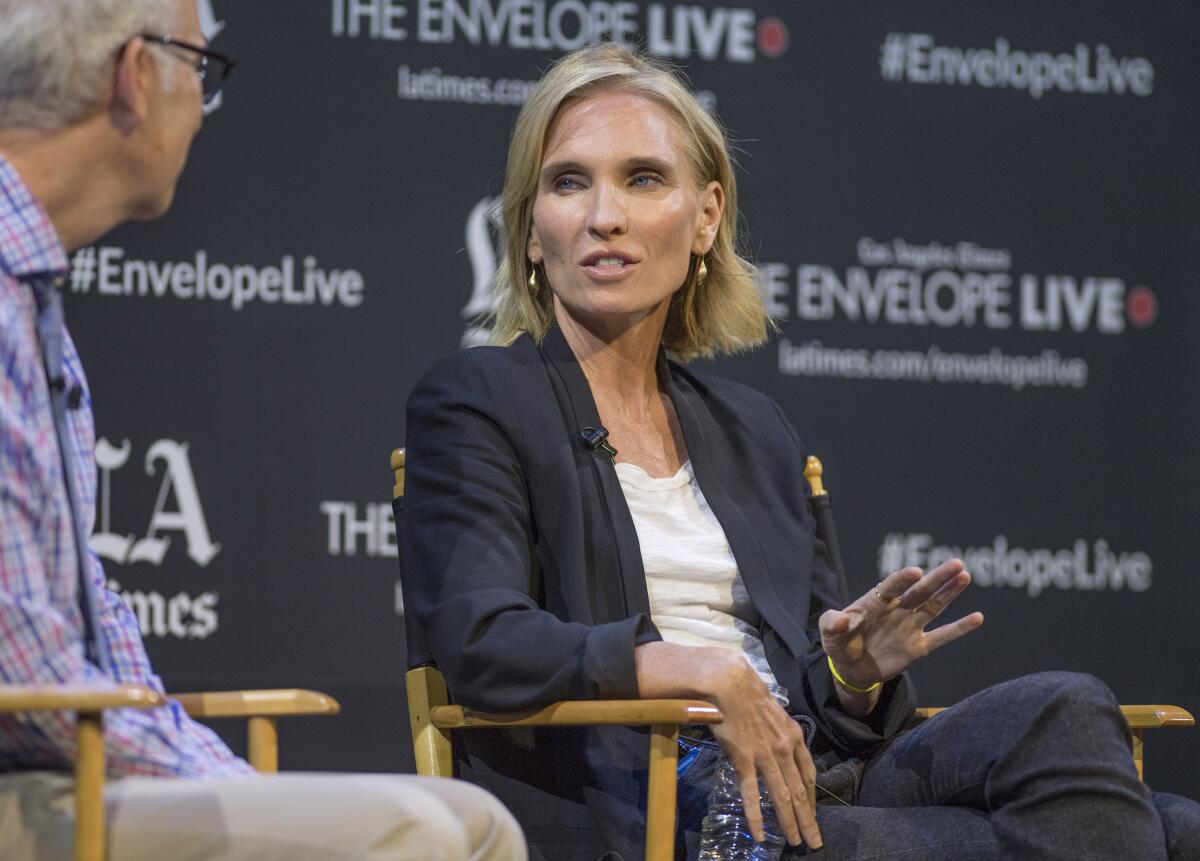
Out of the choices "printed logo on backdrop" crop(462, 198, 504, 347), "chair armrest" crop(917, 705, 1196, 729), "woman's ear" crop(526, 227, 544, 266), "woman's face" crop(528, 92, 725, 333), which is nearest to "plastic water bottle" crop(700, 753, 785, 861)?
"chair armrest" crop(917, 705, 1196, 729)

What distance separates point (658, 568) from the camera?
2441mm

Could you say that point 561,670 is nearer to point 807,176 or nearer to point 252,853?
point 252,853

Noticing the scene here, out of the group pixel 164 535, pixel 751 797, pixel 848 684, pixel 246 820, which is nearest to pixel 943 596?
pixel 848 684

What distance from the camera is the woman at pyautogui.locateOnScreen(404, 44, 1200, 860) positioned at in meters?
2.06

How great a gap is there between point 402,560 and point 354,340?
155 centimetres

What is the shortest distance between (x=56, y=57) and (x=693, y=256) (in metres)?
1.45

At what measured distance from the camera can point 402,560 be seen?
242 cm

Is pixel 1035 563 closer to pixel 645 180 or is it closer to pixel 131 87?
pixel 645 180

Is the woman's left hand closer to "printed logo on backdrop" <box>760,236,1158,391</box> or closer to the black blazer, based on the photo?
the black blazer

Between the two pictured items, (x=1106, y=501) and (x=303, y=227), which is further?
(x=1106, y=501)

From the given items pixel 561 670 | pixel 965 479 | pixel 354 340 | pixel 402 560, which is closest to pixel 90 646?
pixel 561 670

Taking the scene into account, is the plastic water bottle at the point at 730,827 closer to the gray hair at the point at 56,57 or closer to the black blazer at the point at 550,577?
the black blazer at the point at 550,577

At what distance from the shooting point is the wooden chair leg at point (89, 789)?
1408 millimetres

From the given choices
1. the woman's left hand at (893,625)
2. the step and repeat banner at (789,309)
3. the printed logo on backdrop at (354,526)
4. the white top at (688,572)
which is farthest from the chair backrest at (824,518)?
the printed logo on backdrop at (354,526)
